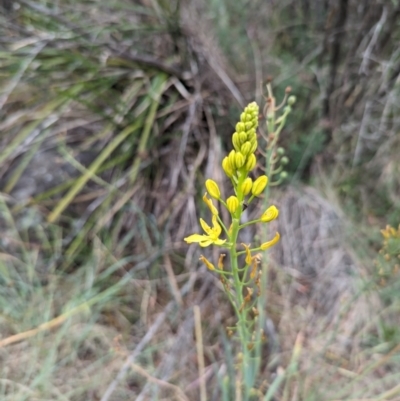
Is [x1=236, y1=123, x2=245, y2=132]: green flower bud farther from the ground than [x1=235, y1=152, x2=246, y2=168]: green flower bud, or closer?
farther from the ground

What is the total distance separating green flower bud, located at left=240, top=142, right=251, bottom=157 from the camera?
641 millimetres

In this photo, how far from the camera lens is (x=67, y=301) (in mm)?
1656

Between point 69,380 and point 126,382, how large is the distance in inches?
8.2

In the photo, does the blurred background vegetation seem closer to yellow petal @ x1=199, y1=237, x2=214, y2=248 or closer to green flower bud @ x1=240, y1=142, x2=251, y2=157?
yellow petal @ x1=199, y1=237, x2=214, y2=248

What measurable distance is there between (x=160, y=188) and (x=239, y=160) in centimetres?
124

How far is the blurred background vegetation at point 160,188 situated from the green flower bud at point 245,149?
1036 millimetres

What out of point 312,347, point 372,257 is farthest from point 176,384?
point 372,257

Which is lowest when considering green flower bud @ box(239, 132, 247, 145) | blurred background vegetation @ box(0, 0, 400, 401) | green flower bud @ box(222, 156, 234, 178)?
blurred background vegetation @ box(0, 0, 400, 401)

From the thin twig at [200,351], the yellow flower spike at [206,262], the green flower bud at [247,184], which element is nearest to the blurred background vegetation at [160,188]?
the thin twig at [200,351]

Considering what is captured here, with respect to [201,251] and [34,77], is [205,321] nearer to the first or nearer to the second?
[201,251]

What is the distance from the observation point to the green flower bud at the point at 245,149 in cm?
64

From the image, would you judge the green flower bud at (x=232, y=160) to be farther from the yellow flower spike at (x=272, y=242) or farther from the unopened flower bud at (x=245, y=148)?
the yellow flower spike at (x=272, y=242)

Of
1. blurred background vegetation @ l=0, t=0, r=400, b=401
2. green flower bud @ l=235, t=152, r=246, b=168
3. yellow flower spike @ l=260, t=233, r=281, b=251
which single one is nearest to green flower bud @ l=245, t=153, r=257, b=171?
green flower bud @ l=235, t=152, r=246, b=168

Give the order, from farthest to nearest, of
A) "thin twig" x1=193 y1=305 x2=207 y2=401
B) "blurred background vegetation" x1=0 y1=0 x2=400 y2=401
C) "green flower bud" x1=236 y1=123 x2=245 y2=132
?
1. "blurred background vegetation" x1=0 y1=0 x2=400 y2=401
2. "thin twig" x1=193 y1=305 x2=207 y2=401
3. "green flower bud" x1=236 y1=123 x2=245 y2=132
